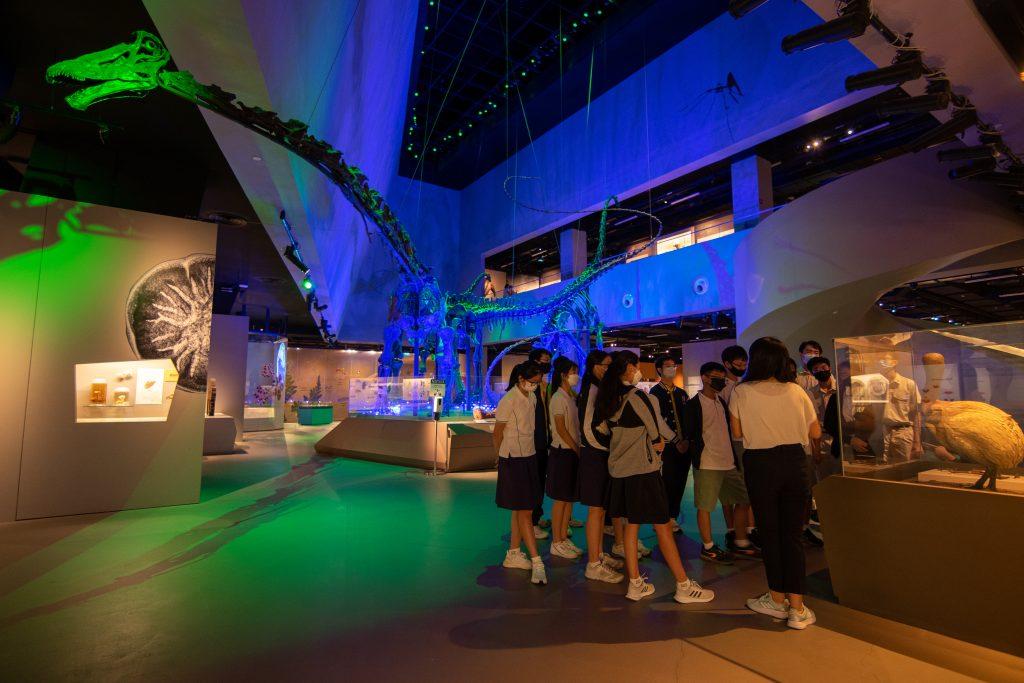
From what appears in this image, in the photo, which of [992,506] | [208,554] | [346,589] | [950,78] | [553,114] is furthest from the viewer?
[553,114]

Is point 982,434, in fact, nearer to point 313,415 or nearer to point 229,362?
point 229,362

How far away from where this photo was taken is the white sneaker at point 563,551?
358 centimetres

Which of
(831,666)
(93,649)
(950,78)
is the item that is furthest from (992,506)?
(93,649)

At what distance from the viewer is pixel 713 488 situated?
355 centimetres

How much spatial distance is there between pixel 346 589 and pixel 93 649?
1.14 metres

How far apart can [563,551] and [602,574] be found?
0.57 meters

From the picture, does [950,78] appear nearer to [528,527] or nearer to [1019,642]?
[1019,642]

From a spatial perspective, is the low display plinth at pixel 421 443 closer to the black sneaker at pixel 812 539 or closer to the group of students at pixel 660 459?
the group of students at pixel 660 459

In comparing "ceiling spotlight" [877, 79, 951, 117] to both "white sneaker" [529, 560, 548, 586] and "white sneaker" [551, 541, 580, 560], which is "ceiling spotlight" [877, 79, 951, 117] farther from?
"white sneaker" [529, 560, 548, 586]

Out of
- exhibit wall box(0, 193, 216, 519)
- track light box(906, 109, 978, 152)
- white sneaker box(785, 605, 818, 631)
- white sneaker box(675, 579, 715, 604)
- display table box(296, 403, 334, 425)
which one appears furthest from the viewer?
display table box(296, 403, 334, 425)

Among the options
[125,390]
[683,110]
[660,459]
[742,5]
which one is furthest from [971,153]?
[125,390]

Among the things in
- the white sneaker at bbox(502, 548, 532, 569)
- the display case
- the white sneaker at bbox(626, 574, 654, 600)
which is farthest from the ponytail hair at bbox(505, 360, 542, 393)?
the display case

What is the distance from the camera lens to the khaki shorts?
3.54 metres

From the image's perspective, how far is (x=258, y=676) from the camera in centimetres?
201
